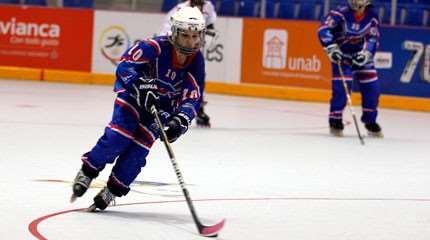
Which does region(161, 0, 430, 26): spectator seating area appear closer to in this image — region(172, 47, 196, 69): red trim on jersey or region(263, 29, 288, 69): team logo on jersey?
region(263, 29, 288, 69): team logo on jersey

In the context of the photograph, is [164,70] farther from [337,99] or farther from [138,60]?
[337,99]

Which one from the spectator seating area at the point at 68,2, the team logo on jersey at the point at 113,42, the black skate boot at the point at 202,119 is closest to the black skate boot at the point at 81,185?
the black skate boot at the point at 202,119

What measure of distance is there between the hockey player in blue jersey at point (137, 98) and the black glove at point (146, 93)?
12 millimetres

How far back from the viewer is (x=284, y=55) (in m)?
16.1

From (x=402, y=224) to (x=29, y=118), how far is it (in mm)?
6241

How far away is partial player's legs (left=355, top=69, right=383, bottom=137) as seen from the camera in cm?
1229

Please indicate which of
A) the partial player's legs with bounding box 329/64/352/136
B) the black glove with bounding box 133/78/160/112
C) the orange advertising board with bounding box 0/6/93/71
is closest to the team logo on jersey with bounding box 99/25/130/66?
the orange advertising board with bounding box 0/6/93/71

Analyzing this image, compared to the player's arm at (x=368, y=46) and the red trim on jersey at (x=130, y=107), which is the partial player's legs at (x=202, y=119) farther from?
the red trim on jersey at (x=130, y=107)

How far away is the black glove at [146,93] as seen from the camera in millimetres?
6336

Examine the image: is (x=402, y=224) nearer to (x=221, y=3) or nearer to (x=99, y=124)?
(x=99, y=124)

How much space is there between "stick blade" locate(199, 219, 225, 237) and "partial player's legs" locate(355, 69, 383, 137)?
21.3ft

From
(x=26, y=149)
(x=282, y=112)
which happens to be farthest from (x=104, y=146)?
(x=282, y=112)

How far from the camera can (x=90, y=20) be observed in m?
17.3

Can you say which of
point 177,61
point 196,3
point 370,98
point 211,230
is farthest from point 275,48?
point 211,230
